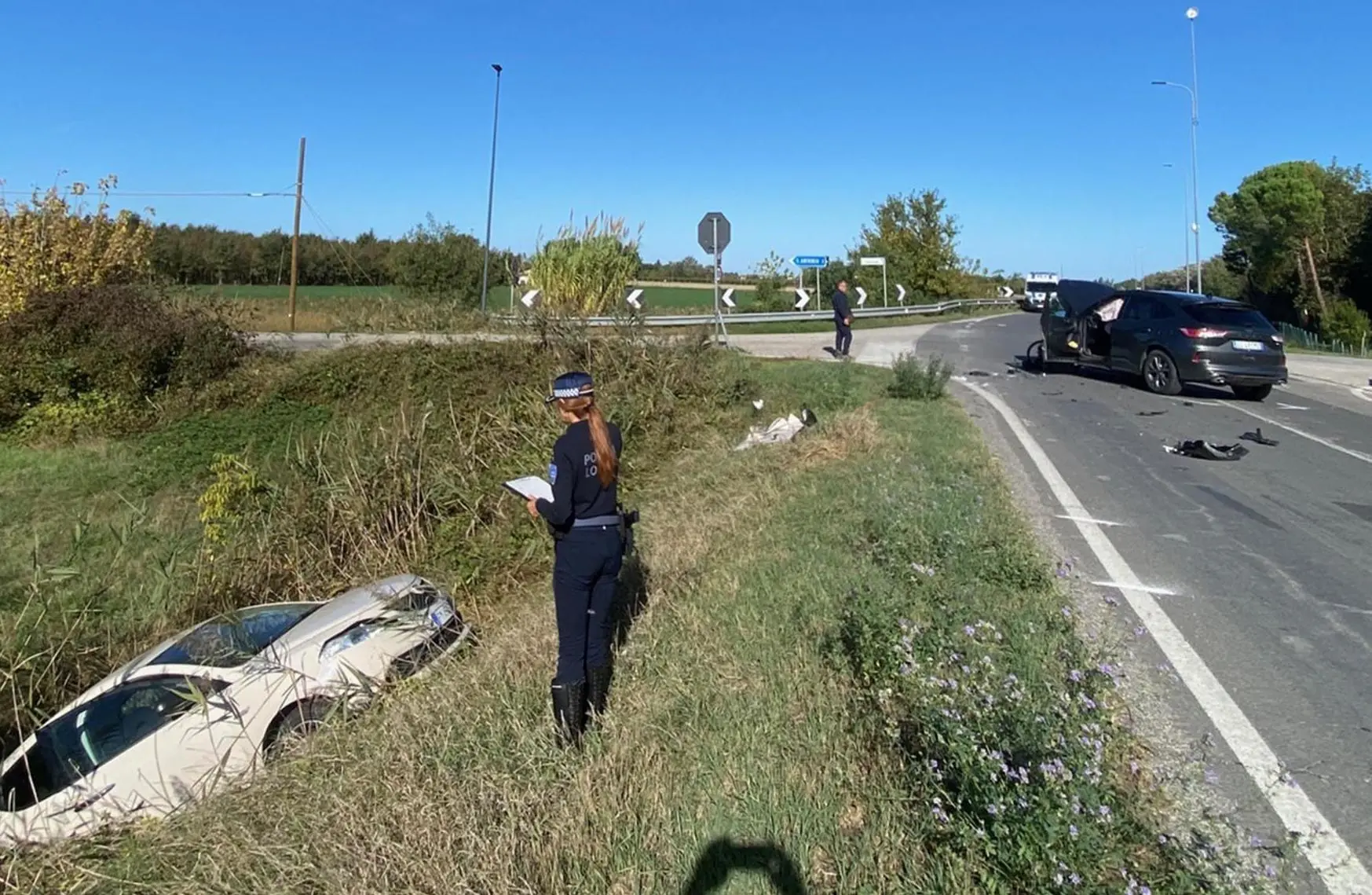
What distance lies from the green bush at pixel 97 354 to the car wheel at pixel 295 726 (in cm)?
1506

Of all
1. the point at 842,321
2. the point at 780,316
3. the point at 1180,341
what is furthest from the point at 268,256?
the point at 1180,341

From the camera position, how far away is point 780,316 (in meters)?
32.9

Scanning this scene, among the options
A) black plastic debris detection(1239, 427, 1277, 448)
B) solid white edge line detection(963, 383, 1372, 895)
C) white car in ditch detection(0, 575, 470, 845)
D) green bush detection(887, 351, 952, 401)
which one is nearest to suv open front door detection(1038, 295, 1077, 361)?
green bush detection(887, 351, 952, 401)

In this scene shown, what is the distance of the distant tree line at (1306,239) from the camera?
38.1 meters

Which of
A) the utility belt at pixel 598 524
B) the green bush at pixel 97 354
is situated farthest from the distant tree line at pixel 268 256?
the utility belt at pixel 598 524

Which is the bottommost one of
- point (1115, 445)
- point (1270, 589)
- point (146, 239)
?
point (1270, 589)

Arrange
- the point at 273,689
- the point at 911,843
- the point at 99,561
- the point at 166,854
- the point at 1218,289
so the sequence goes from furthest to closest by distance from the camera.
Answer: the point at 1218,289 < the point at 99,561 < the point at 273,689 < the point at 166,854 < the point at 911,843

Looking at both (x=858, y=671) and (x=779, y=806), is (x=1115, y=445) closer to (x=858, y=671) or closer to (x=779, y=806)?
(x=858, y=671)

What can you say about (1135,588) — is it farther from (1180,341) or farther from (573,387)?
(1180,341)

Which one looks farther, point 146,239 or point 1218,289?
point 1218,289

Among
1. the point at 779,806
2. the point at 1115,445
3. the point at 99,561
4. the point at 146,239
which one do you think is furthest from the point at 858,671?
the point at 146,239

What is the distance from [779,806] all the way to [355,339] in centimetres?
1756

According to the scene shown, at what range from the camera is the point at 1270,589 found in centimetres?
572

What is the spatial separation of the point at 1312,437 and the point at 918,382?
4.66 meters
